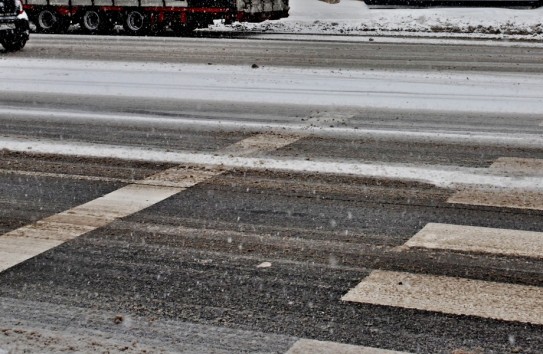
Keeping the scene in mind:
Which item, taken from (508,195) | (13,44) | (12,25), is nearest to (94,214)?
(508,195)

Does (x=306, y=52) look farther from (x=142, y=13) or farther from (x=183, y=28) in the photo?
(x=142, y=13)

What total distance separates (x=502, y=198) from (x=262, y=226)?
194cm

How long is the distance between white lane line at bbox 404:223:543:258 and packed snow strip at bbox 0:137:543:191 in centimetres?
132

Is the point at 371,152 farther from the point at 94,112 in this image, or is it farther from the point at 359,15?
the point at 359,15

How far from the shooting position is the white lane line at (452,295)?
4586 mm

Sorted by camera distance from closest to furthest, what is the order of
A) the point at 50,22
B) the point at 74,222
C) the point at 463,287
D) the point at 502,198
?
the point at 463,287, the point at 74,222, the point at 502,198, the point at 50,22

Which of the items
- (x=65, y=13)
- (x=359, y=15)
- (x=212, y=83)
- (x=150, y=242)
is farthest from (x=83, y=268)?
(x=359, y=15)

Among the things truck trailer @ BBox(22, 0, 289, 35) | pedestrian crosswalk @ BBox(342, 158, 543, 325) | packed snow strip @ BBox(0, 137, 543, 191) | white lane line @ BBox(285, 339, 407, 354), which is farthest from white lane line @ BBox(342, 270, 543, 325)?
truck trailer @ BBox(22, 0, 289, 35)

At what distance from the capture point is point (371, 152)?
871cm

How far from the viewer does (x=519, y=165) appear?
8.09 meters

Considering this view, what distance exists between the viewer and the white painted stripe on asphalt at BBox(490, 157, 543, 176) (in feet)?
25.7

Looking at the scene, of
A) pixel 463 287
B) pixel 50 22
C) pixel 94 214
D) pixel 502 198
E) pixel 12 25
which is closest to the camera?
pixel 463 287

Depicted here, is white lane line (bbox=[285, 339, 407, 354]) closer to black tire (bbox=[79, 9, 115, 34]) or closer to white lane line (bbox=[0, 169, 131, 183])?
white lane line (bbox=[0, 169, 131, 183])

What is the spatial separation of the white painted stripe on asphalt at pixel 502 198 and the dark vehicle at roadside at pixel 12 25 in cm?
1437
